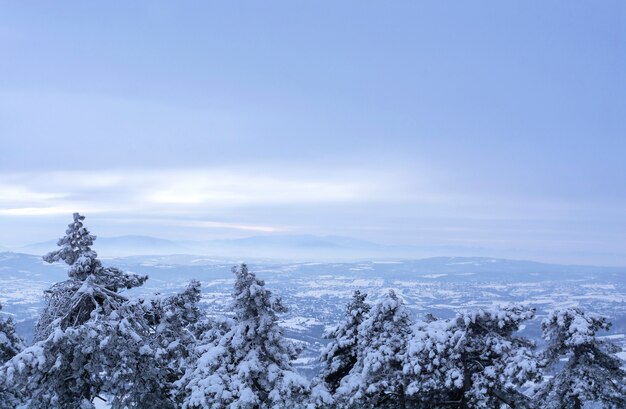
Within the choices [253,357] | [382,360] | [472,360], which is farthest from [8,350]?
[472,360]

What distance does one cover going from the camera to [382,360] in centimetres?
1731

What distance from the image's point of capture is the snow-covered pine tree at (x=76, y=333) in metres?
14.1

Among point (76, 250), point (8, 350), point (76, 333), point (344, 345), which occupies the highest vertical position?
point (76, 250)

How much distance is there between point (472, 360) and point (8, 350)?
1671 centimetres

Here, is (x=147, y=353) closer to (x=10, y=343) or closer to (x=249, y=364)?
A: (x=249, y=364)

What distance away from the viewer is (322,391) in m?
15.8

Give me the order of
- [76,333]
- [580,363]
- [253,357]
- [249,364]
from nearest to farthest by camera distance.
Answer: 1. [76,333]
2. [249,364]
3. [253,357]
4. [580,363]

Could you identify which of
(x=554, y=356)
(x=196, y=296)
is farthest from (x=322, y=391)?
(x=554, y=356)

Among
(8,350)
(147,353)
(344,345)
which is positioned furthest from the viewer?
(344,345)

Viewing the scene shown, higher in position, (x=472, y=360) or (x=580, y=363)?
(x=472, y=360)

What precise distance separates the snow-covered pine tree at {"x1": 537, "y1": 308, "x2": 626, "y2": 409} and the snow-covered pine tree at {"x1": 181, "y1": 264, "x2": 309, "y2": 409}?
10.5 m

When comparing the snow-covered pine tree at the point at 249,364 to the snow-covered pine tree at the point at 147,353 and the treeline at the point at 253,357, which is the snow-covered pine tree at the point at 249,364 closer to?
the treeline at the point at 253,357

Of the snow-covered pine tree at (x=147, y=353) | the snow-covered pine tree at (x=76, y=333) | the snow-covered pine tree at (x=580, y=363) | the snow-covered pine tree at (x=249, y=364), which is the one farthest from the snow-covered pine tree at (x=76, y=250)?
the snow-covered pine tree at (x=580, y=363)

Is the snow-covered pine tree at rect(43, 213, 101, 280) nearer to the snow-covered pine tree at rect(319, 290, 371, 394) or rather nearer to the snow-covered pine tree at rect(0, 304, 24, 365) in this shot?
the snow-covered pine tree at rect(0, 304, 24, 365)
